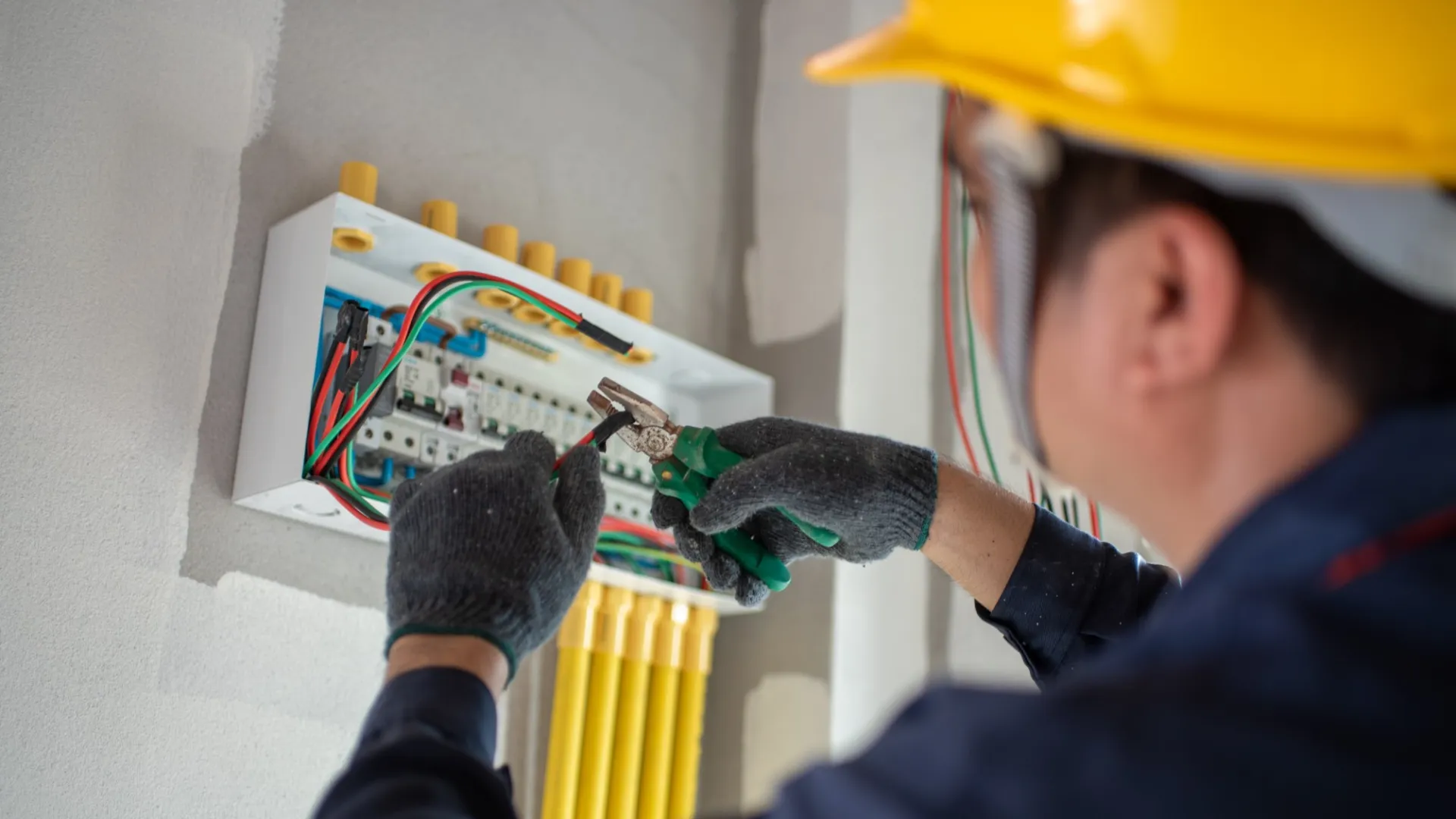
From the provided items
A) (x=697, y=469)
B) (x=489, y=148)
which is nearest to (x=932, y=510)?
(x=697, y=469)

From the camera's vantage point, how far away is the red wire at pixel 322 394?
151cm

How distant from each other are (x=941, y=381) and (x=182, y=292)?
1.25 m

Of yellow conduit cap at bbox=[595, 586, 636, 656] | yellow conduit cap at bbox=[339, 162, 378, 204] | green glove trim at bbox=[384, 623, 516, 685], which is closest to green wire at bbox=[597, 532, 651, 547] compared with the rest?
yellow conduit cap at bbox=[595, 586, 636, 656]

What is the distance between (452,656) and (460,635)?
0.02 m

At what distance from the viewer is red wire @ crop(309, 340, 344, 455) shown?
4.96 feet

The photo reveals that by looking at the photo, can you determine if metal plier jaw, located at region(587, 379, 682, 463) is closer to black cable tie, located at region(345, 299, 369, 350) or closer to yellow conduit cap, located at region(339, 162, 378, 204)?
black cable tie, located at region(345, 299, 369, 350)

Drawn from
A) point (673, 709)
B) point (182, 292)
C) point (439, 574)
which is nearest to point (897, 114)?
point (673, 709)

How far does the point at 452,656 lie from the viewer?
2.95ft

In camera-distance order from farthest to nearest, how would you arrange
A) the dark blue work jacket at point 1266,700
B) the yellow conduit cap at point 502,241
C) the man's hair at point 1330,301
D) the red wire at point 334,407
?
1. the yellow conduit cap at point 502,241
2. the red wire at point 334,407
3. the man's hair at point 1330,301
4. the dark blue work jacket at point 1266,700

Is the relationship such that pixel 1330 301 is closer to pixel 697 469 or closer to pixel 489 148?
pixel 697 469

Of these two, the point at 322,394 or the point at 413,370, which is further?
the point at 413,370

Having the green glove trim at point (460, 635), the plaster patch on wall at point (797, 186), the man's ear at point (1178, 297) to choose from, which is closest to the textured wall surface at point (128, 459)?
the green glove trim at point (460, 635)

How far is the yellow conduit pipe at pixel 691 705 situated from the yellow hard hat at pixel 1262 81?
1431mm

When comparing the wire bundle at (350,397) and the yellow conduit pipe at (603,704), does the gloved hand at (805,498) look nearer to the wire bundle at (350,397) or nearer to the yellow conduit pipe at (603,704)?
the wire bundle at (350,397)
